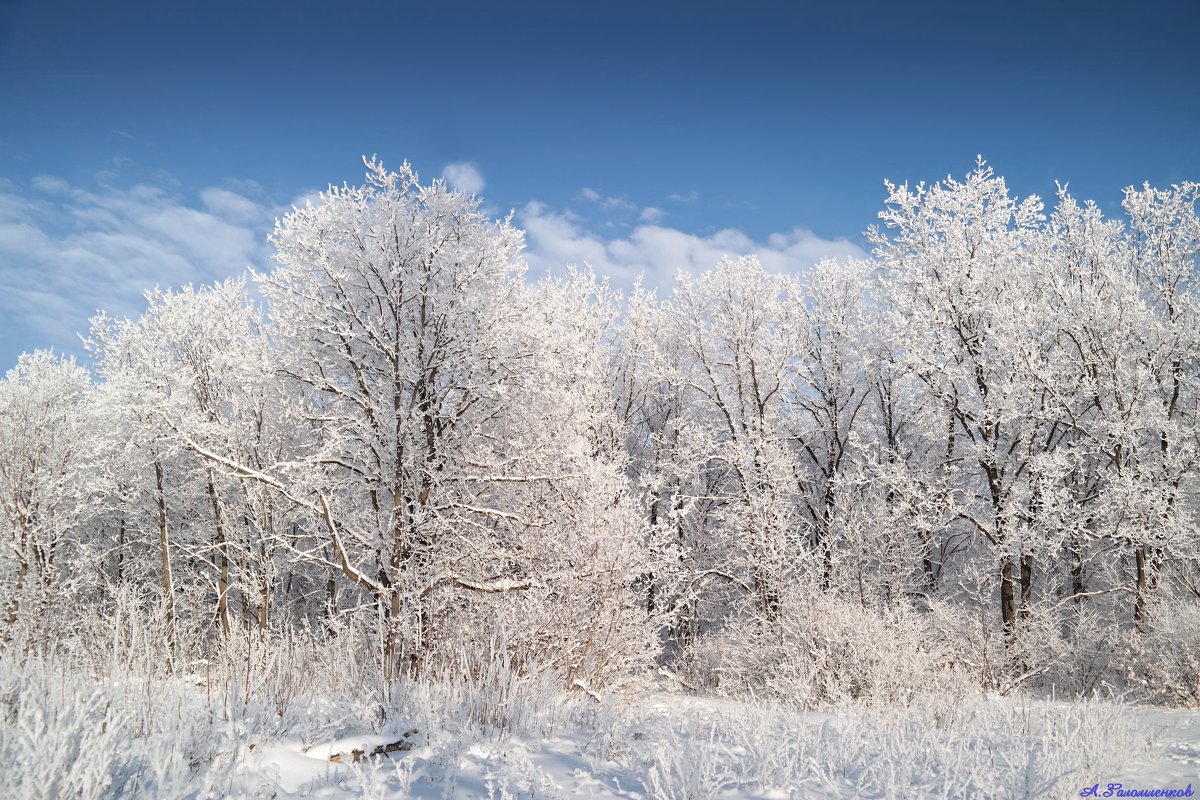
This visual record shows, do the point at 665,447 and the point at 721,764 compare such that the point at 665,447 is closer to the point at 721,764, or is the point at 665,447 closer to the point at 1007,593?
the point at 1007,593

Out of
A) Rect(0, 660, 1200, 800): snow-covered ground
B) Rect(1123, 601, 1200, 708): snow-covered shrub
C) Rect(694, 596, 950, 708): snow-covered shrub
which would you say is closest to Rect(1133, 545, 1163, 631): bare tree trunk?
Rect(1123, 601, 1200, 708): snow-covered shrub

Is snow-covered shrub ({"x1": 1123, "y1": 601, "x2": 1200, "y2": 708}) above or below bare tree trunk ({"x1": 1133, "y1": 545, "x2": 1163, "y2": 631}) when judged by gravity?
below

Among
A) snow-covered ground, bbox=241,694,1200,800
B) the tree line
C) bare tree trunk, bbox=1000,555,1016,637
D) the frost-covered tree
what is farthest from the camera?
the frost-covered tree

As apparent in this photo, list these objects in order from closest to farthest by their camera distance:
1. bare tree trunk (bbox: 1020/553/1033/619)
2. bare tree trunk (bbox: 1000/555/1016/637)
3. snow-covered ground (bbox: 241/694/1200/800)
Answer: snow-covered ground (bbox: 241/694/1200/800) → bare tree trunk (bbox: 1000/555/1016/637) → bare tree trunk (bbox: 1020/553/1033/619)

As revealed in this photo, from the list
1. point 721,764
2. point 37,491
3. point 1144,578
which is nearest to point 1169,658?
point 1144,578

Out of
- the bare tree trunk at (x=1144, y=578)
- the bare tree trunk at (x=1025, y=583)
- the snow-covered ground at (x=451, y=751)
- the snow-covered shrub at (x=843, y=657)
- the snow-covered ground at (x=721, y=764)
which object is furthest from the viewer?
the bare tree trunk at (x=1025, y=583)

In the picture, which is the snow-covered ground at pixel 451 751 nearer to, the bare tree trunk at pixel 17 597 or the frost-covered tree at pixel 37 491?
the frost-covered tree at pixel 37 491

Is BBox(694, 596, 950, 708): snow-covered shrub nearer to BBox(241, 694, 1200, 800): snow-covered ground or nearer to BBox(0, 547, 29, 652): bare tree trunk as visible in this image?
BBox(241, 694, 1200, 800): snow-covered ground

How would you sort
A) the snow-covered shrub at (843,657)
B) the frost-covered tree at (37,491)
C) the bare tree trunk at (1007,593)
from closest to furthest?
the snow-covered shrub at (843,657), the bare tree trunk at (1007,593), the frost-covered tree at (37,491)

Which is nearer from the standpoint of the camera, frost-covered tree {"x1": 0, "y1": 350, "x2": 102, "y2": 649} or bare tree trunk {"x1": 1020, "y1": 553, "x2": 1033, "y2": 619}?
bare tree trunk {"x1": 1020, "y1": 553, "x2": 1033, "y2": 619}

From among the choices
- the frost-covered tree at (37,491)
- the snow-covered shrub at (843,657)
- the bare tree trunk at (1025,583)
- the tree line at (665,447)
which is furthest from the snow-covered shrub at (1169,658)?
the frost-covered tree at (37,491)

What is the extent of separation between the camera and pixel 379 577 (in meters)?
9.91

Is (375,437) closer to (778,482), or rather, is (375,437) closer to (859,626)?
(859,626)

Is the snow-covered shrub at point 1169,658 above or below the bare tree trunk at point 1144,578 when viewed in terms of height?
below
